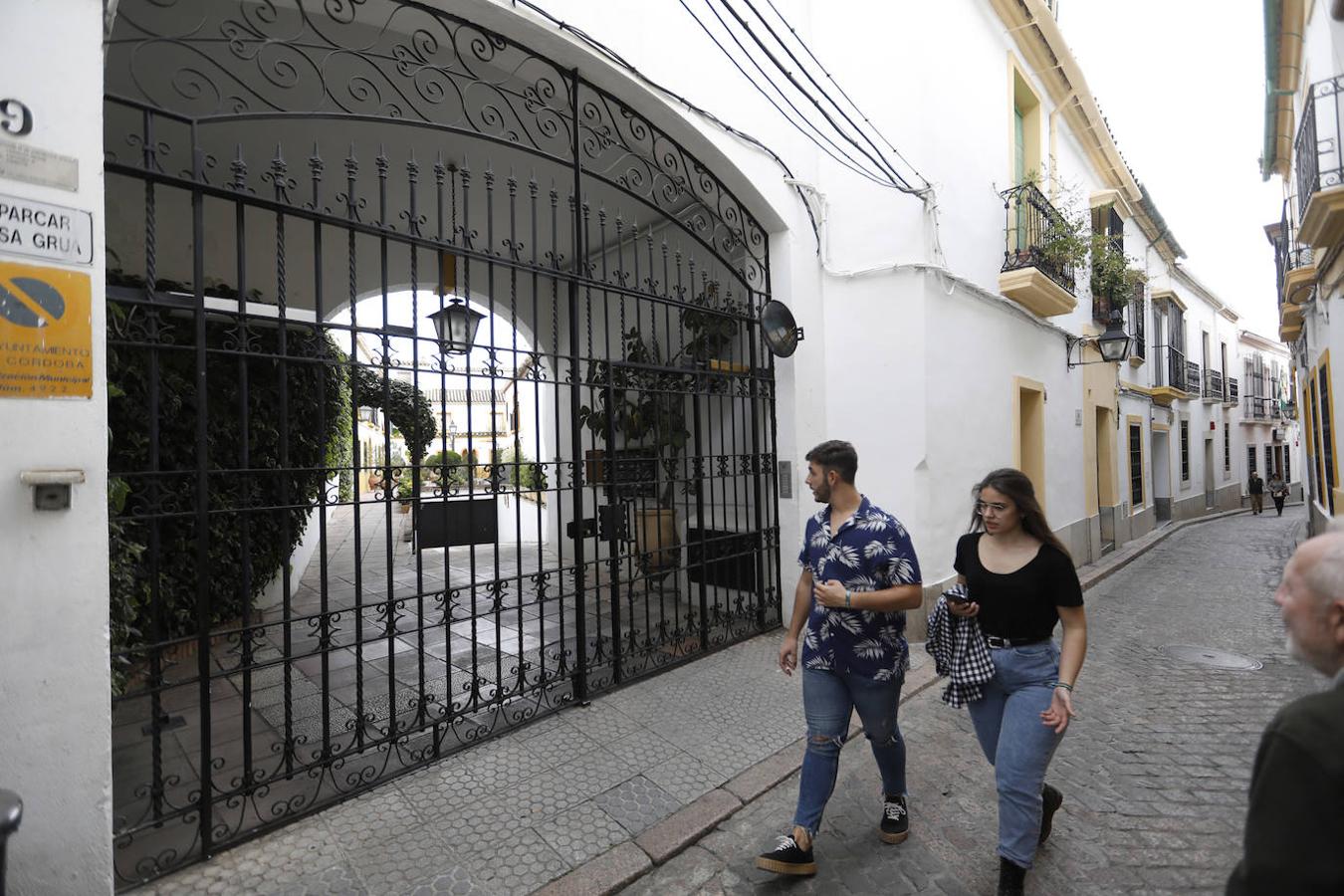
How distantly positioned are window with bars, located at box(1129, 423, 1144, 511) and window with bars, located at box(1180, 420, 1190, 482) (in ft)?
17.3

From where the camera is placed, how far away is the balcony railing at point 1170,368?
1577cm

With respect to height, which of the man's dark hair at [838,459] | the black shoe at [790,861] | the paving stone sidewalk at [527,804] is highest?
the man's dark hair at [838,459]

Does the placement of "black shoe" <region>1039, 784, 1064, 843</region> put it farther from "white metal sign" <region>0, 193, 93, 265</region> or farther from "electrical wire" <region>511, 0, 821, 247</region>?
"electrical wire" <region>511, 0, 821, 247</region>

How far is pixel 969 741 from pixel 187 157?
27.5 ft

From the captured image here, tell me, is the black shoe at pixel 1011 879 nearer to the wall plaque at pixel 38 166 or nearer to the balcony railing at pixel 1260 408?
the wall plaque at pixel 38 166

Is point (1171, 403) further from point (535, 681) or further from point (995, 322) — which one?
point (535, 681)

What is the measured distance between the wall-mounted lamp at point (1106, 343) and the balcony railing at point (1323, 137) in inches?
121

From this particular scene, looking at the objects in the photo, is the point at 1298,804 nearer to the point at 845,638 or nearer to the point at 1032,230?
the point at 845,638

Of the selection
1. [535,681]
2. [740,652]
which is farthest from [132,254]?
[740,652]

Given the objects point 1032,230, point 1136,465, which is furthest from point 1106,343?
point 1136,465

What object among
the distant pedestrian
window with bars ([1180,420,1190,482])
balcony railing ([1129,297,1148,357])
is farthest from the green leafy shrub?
window with bars ([1180,420,1190,482])

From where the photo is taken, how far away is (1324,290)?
23.7 ft

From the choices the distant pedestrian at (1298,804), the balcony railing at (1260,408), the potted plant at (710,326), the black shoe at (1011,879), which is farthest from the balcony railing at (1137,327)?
the balcony railing at (1260,408)

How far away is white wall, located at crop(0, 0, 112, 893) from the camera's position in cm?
221
